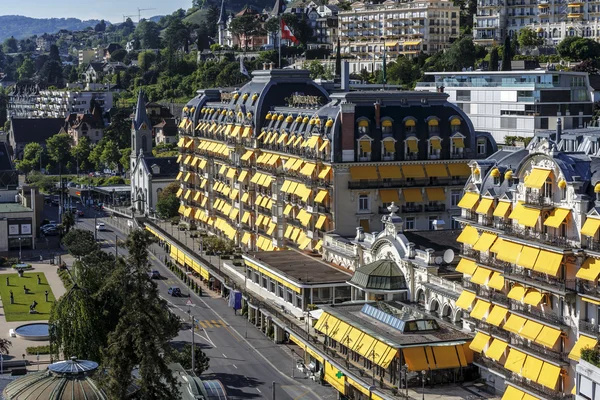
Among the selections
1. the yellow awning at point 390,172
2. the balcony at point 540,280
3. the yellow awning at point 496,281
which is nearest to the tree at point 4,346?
the yellow awning at point 390,172

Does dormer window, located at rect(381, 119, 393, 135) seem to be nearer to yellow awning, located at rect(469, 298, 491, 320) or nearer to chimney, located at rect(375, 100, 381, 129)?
chimney, located at rect(375, 100, 381, 129)

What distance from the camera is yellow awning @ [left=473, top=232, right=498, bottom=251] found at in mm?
78250

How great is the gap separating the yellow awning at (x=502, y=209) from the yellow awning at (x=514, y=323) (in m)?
7.25

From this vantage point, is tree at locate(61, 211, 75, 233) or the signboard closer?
tree at locate(61, 211, 75, 233)

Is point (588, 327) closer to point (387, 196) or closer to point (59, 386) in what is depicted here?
point (59, 386)

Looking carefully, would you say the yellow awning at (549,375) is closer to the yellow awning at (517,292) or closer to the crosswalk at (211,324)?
the yellow awning at (517,292)

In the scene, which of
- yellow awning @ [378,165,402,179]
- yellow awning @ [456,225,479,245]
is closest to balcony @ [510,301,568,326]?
yellow awning @ [456,225,479,245]

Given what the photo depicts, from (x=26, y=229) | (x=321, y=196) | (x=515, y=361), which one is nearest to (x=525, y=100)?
(x=321, y=196)

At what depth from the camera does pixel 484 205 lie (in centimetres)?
8025

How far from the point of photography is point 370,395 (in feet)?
266

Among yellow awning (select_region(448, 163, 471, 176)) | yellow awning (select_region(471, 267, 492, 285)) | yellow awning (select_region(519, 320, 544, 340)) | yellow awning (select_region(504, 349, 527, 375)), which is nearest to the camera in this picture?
yellow awning (select_region(519, 320, 544, 340))

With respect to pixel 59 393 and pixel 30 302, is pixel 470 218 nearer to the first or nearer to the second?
pixel 59 393

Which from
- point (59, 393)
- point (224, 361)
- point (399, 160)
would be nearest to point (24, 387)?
point (59, 393)

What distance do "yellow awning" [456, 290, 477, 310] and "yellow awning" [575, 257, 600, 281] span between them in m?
12.5
